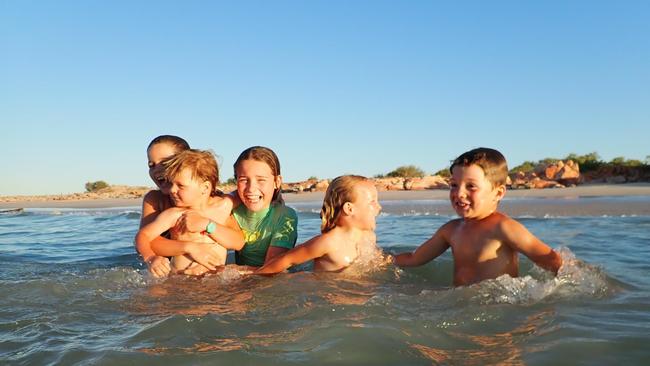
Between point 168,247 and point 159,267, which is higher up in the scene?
point 168,247

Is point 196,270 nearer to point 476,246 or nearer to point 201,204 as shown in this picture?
point 201,204

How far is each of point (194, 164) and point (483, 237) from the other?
7.26 ft

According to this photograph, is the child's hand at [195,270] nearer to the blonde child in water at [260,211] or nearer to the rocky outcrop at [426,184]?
the blonde child in water at [260,211]


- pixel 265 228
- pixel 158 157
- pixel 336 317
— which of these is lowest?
pixel 336 317

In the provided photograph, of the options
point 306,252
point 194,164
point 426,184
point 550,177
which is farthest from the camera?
point 426,184

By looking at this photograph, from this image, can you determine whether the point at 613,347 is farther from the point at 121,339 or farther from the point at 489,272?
the point at 121,339

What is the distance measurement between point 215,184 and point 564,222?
546cm

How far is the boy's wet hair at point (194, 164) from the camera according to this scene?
14.6 ft

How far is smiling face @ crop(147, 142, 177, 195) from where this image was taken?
15.4 ft

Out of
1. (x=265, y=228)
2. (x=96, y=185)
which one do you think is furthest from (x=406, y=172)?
(x=265, y=228)

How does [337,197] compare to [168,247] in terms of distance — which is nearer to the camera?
[337,197]

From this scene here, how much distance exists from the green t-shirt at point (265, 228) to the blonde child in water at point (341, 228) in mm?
389

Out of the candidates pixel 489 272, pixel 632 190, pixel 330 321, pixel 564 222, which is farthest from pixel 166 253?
pixel 632 190

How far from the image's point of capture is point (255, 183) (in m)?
4.68
